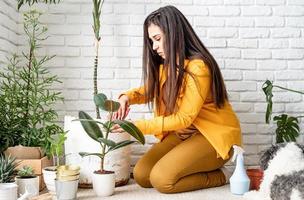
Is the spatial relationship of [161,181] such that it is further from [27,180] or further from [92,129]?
[27,180]

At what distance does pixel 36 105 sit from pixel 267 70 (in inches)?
60.0

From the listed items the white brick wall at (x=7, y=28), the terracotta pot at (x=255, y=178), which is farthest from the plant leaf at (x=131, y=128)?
the white brick wall at (x=7, y=28)

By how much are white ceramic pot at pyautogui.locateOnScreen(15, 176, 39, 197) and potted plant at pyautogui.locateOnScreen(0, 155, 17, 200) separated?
65 mm

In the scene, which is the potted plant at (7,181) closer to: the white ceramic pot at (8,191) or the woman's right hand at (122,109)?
the white ceramic pot at (8,191)

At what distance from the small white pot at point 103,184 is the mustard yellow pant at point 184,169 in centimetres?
25

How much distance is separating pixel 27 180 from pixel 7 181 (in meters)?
0.13

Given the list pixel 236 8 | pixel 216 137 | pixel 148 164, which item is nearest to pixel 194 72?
pixel 216 137

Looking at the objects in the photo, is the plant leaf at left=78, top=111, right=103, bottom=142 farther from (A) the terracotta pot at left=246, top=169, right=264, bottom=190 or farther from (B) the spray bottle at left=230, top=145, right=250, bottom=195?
(A) the terracotta pot at left=246, top=169, right=264, bottom=190

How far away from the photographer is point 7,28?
2.48m

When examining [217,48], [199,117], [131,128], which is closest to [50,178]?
[131,128]

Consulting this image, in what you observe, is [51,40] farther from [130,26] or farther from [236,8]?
[236,8]

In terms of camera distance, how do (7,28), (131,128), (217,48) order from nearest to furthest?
1. (131,128)
2. (7,28)
3. (217,48)

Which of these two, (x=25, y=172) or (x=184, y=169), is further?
(x=184, y=169)

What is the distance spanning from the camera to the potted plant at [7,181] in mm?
1763
